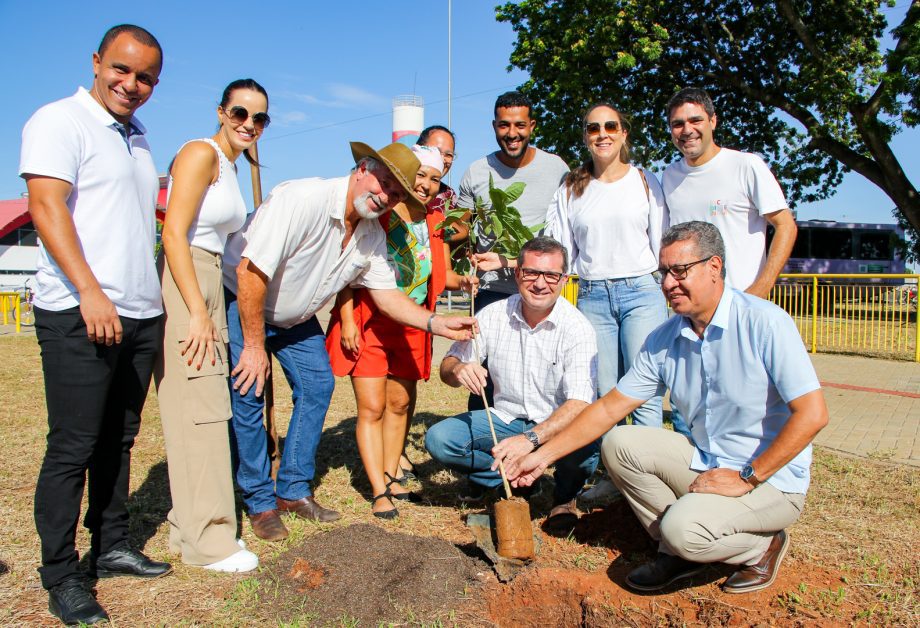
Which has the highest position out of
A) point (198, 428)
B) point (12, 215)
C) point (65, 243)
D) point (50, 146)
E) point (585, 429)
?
point (12, 215)

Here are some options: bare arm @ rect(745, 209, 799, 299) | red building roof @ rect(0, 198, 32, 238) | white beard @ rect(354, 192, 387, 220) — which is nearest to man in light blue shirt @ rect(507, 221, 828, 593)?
bare arm @ rect(745, 209, 799, 299)

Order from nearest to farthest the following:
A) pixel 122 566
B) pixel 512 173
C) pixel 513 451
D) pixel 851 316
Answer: pixel 122 566 → pixel 513 451 → pixel 512 173 → pixel 851 316

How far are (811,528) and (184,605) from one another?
3126 mm

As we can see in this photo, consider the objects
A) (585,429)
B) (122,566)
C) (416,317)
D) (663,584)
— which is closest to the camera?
(663,584)

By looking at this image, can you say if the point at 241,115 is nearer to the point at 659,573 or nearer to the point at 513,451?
the point at 513,451

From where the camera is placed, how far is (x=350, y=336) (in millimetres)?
3984

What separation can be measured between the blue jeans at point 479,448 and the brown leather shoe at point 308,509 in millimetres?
692

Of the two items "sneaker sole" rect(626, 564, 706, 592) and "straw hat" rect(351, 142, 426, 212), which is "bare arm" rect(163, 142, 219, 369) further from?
"sneaker sole" rect(626, 564, 706, 592)

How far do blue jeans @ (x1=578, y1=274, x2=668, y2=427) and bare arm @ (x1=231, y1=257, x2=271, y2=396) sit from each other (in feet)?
5.98

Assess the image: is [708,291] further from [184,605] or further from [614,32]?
[614,32]

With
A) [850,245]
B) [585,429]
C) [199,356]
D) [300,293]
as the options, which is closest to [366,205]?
[300,293]

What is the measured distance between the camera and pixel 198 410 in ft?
10.2

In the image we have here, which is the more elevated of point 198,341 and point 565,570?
point 198,341

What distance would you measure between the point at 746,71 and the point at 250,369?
15.6 metres
